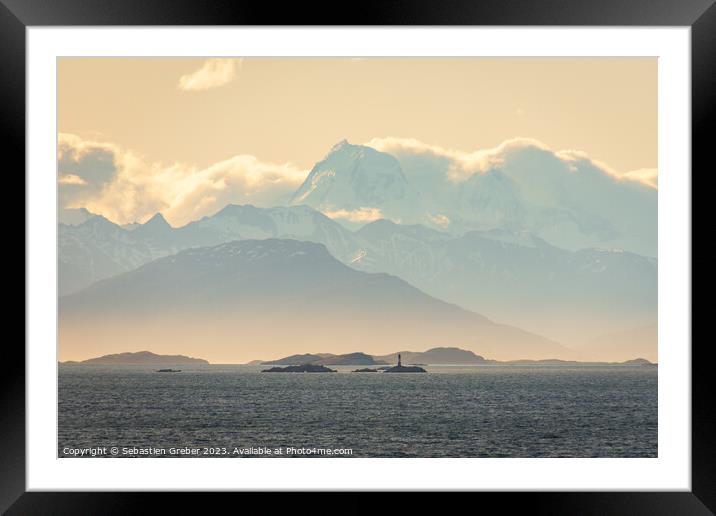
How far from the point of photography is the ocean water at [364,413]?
22.6 metres

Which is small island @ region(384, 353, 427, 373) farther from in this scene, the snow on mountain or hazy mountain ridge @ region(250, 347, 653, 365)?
the snow on mountain

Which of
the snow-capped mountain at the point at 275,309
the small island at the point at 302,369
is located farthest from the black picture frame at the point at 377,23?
the small island at the point at 302,369

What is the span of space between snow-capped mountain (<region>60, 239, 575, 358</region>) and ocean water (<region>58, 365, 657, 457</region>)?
199cm

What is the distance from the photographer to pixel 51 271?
3141 millimetres

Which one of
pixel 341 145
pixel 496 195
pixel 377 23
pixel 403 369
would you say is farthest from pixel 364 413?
A: pixel 377 23

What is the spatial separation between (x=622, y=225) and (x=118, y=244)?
71.0ft

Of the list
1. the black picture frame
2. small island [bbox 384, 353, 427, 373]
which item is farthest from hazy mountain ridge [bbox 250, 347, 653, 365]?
the black picture frame

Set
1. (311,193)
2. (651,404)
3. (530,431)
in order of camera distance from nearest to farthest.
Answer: (530,431), (651,404), (311,193)

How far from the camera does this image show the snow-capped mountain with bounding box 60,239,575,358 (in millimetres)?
38594

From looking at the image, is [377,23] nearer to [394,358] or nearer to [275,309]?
[394,358]

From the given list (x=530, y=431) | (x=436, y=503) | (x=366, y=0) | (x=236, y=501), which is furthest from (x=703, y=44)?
(x=530, y=431)

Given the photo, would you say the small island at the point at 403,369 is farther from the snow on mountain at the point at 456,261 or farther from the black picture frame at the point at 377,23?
the black picture frame at the point at 377,23

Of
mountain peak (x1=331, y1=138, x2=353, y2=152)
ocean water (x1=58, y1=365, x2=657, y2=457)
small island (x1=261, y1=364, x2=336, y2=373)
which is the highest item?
mountain peak (x1=331, y1=138, x2=353, y2=152)

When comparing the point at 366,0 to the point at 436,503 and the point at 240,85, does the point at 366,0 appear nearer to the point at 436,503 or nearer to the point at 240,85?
the point at 436,503
